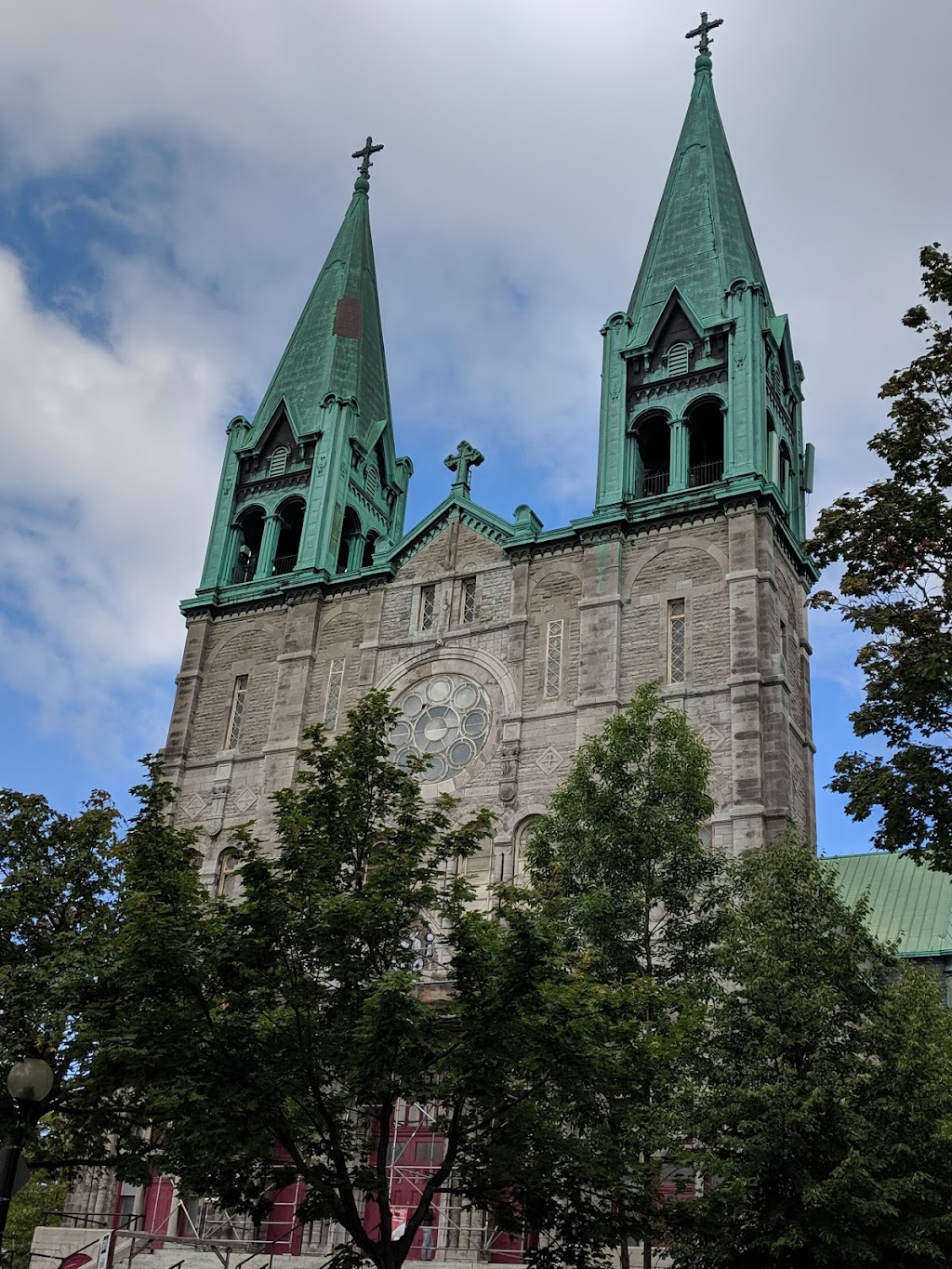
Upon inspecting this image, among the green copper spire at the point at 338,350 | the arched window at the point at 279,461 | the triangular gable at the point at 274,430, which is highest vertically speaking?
the green copper spire at the point at 338,350

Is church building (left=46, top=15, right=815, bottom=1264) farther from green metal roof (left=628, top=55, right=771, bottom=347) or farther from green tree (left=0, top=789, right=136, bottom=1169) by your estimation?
green tree (left=0, top=789, right=136, bottom=1169)

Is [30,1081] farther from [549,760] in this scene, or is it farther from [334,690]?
[334,690]

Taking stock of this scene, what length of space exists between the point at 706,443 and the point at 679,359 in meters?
2.58

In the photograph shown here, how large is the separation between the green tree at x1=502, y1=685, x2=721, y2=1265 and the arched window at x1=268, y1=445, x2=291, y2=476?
21490 millimetres

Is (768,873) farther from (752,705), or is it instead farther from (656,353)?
(656,353)

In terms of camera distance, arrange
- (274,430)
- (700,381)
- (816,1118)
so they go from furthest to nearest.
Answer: (274,430)
(700,381)
(816,1118)

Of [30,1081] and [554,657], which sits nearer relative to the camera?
[30,1081]

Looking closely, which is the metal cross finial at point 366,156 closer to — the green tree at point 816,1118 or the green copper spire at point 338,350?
the green copper spire at point 338,350

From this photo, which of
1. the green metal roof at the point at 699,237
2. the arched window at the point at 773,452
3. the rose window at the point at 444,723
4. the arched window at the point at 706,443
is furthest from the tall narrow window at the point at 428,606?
the arched window at the point at 773,452

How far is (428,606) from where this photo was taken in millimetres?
37219

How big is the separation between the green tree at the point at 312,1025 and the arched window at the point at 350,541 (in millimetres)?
26125

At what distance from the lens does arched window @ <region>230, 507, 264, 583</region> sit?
42719 mm

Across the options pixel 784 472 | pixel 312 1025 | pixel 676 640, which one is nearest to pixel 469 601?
pixel 676 640

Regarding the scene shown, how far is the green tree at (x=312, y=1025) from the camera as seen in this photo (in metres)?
14.8
